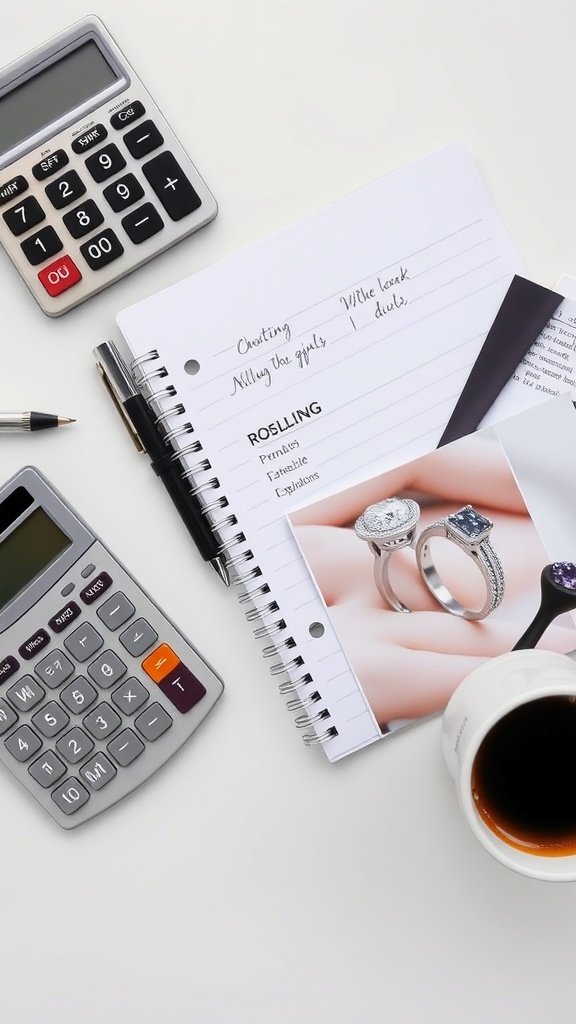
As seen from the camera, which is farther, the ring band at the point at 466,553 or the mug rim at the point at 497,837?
the ring band at the point at 466,553

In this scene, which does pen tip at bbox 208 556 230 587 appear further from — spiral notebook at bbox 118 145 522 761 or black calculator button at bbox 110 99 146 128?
black calculator button at bbox 110 99 146 128

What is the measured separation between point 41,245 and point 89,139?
0.23ft

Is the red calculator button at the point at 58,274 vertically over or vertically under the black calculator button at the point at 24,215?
under

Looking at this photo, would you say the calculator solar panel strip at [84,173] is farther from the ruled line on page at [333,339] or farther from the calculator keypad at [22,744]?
the calculator keypad at [22,744]

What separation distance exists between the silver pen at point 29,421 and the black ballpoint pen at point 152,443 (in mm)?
37

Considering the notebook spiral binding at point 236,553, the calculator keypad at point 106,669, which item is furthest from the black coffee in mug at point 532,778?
the calculator keypad at point 106,669

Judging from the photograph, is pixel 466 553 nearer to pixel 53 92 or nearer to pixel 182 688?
pixel 182 688

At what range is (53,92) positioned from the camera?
49 cm

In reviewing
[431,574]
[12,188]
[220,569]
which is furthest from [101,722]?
[12,188]

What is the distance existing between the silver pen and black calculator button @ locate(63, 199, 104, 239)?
0.11m

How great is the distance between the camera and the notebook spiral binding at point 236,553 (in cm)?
49

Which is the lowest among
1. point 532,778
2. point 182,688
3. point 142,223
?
point 532,778

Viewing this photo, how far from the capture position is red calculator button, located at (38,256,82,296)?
1.57 feet

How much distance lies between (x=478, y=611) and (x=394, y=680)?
2.6 inches
